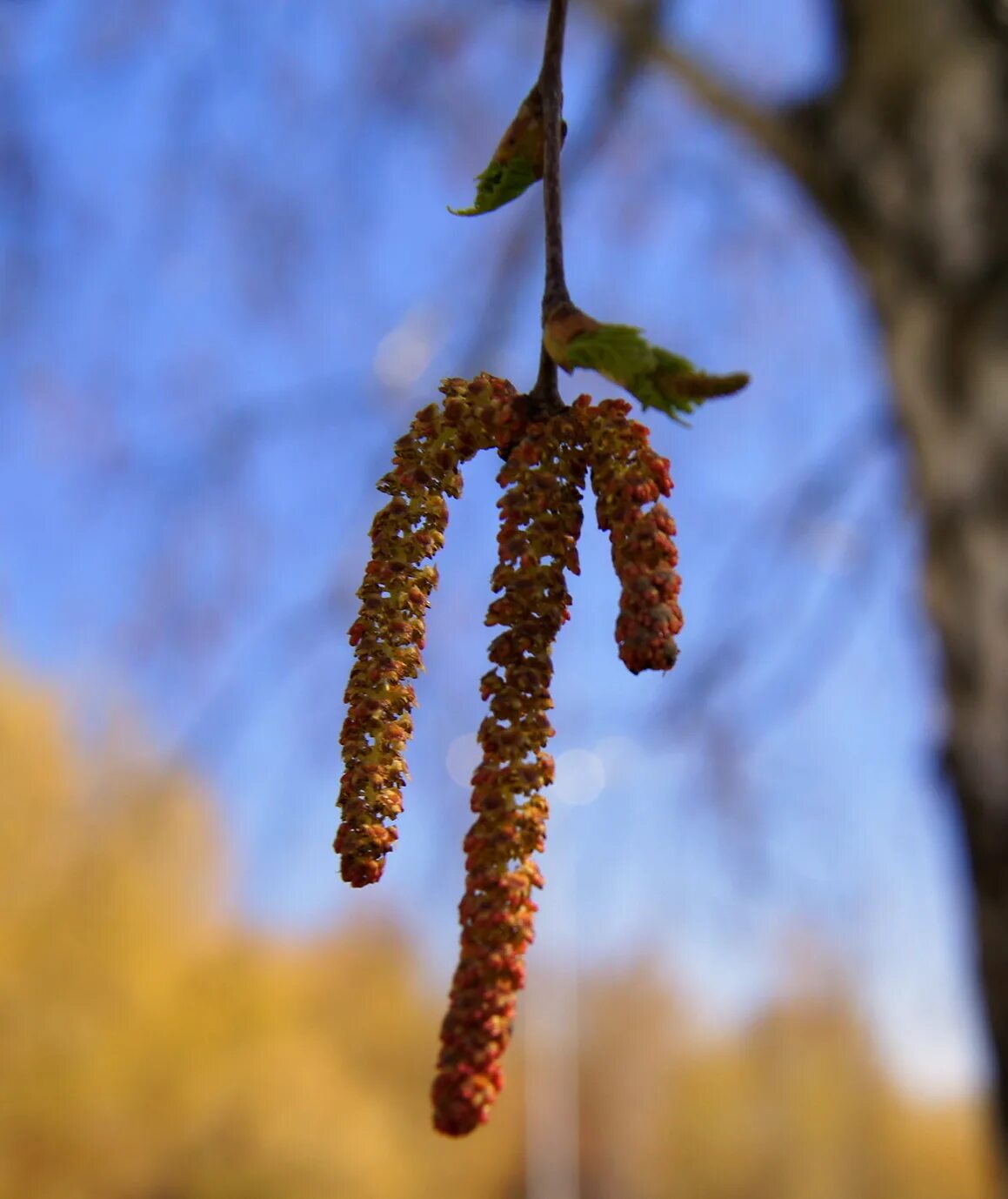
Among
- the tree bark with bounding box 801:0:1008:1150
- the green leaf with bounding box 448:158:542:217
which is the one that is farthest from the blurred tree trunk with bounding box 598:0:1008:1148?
the green leaf with bounding box 448:158:542:217

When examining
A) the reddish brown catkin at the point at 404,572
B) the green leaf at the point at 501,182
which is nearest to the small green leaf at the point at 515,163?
the green leaf at the point at 501,182

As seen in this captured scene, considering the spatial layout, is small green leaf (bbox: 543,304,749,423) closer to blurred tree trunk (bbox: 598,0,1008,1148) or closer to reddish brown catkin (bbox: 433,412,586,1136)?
reddish brown catkin (bbox: 433,412,586,1136)

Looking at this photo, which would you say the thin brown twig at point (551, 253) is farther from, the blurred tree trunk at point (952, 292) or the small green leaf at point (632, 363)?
the blurred tree trunk at point (952, 292)

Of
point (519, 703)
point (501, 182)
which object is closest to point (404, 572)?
point (519, 703)

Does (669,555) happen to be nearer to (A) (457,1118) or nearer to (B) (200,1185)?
(A) (457,1118)

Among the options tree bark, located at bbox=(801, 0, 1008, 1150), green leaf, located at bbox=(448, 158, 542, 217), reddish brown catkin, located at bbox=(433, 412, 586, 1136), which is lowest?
reddish brown catkin, located at bbox=(433, 412, 586, 1136)

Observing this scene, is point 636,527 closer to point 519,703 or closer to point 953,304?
point 519,703
